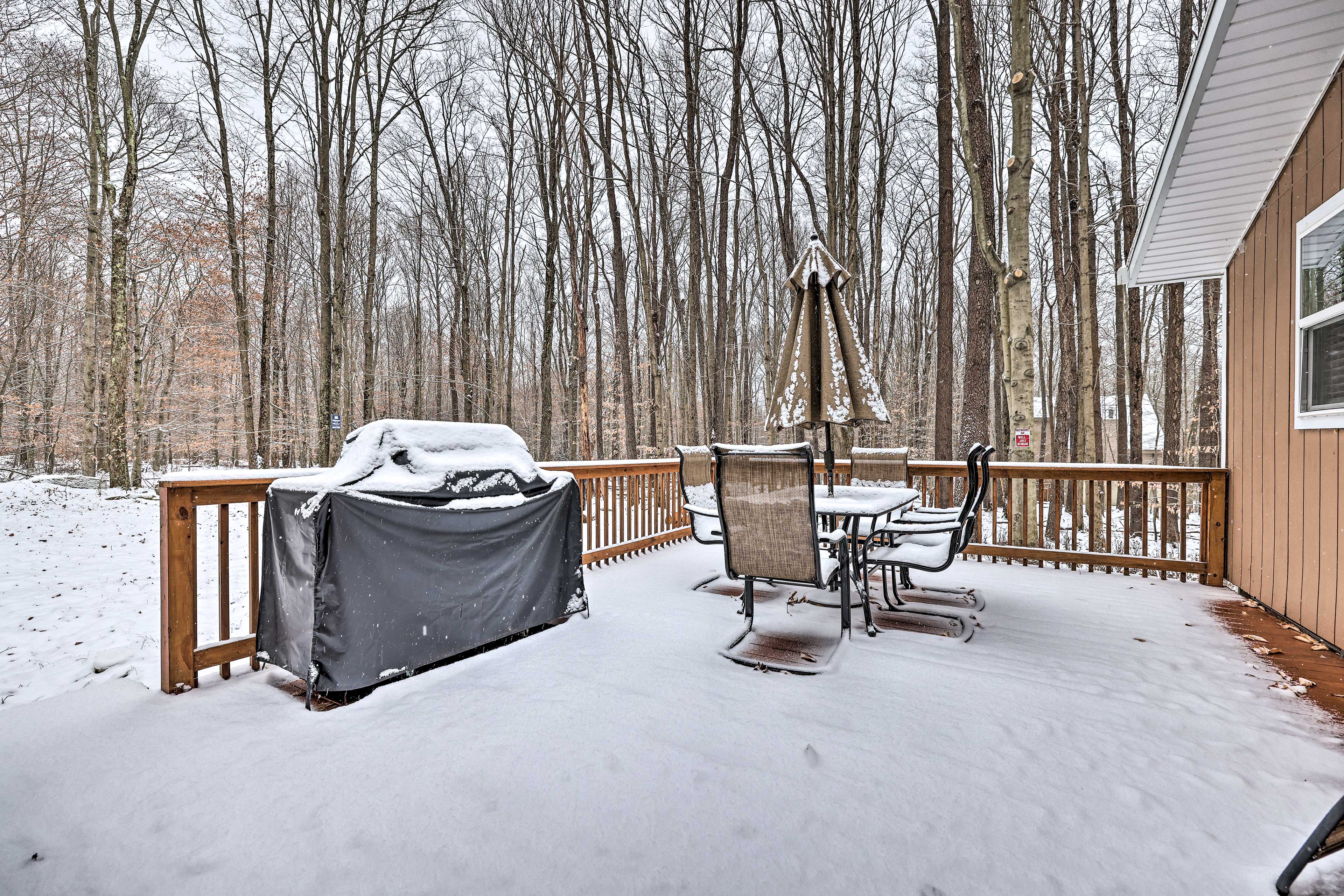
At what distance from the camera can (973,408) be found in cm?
707

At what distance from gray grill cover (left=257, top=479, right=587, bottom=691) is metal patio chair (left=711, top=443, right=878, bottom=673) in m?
1.10

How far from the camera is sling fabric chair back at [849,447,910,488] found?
17.1 ft

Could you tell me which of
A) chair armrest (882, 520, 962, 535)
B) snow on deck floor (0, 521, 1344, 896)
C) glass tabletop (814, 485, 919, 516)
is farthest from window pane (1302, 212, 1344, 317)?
glass tabletop (814, 485, 919, 516)

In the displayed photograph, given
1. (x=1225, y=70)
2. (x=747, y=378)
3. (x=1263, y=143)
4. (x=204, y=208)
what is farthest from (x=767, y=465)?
(x=747, y=378)

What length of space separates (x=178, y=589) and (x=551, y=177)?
11.3 metres

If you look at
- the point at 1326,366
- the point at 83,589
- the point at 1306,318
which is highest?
the point at 1306,318

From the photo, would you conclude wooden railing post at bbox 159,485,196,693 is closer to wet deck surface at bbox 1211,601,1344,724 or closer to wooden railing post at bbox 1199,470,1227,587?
wet deck surface at bbox 1211,601,1344,724

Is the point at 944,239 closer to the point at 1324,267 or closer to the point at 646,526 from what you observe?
the point at 1324,267

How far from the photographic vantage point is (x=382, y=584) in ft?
8.18

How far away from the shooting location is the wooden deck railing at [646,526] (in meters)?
2.46

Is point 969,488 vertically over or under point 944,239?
under

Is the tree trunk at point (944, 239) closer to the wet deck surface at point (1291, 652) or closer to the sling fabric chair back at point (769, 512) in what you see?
the wet deck surface at point (1291, 652)

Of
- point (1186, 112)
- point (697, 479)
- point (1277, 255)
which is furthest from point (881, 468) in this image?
point (1186, 112)

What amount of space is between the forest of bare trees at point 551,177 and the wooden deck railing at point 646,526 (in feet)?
3.80
